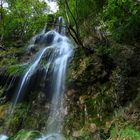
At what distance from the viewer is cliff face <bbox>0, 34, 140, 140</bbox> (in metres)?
8.04

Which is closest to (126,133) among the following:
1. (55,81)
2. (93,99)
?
(93,99)

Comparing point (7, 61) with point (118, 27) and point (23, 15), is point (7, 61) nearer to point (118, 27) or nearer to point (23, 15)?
point (23, 15)

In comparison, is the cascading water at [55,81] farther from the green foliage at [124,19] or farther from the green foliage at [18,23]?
the green foliage at [18,23]

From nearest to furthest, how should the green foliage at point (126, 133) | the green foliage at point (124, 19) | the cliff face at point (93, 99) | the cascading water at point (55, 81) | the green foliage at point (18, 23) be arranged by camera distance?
the green foliage at point (126, 133)
the cliff face at point (93, 99)
the green foliage at point (124, 19)
the cascading water at point (55, 81)
the green foliage at point (18, 23)

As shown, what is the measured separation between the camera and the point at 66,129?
9156 mm

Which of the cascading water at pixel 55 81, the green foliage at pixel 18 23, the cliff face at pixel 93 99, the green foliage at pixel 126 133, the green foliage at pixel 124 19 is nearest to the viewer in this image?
the green foliage at pixel 126 133

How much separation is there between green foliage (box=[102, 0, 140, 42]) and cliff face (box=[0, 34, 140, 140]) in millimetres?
759

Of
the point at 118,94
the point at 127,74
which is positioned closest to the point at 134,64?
the point at 127,74

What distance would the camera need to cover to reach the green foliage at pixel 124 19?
8250 millimetres

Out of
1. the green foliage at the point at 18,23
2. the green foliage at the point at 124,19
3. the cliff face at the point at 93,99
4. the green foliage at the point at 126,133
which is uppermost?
the green foliage at the point at 18,23

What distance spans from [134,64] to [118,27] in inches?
55.9

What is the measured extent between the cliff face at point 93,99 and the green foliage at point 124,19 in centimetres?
76

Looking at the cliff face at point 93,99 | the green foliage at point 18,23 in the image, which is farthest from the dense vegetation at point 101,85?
the green foliage at point 18,23

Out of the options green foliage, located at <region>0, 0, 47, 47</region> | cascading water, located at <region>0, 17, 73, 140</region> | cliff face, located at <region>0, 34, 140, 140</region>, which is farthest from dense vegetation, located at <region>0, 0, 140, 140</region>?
green foliage, located at <region>0, 0, 47, 47</region>
